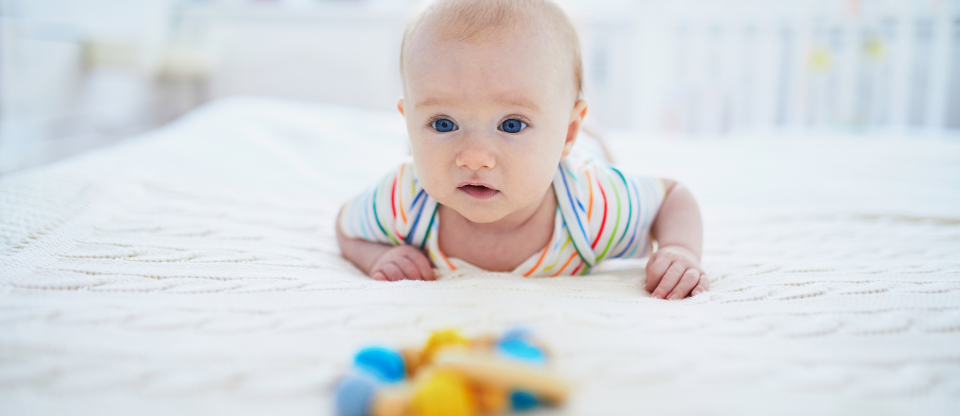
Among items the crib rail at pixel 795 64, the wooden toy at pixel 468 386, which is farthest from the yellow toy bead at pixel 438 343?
the crib rail at pixel 795 64

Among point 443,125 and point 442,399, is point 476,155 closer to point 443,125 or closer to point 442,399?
point 443,125

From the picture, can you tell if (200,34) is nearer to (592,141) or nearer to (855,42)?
(592,141)

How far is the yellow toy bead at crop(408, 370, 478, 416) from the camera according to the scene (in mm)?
366

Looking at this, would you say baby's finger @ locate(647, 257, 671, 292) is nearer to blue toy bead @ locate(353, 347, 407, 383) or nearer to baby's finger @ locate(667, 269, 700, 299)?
baby's finger @ locate(667, 269, 700, 299)

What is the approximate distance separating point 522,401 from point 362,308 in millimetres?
234

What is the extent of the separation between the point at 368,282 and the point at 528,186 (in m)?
0.22

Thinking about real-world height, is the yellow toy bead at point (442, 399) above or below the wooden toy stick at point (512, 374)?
below

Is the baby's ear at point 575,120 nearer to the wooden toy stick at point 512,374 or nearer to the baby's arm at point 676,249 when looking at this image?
the baby's arm at point 676,249

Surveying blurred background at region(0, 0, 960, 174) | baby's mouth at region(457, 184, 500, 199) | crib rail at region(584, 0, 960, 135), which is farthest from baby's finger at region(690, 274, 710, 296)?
crib rail at region(584, 0, 960, 135)

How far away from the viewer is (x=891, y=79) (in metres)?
3.24

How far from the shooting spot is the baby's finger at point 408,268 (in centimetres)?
80

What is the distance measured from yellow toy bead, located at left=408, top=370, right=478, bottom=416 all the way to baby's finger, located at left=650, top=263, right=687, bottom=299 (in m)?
0.39

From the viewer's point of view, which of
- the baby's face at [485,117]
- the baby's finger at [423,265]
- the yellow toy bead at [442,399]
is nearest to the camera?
the yellow toy bead at [442,399]

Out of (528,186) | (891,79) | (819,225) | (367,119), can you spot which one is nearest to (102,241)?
(528,186)
